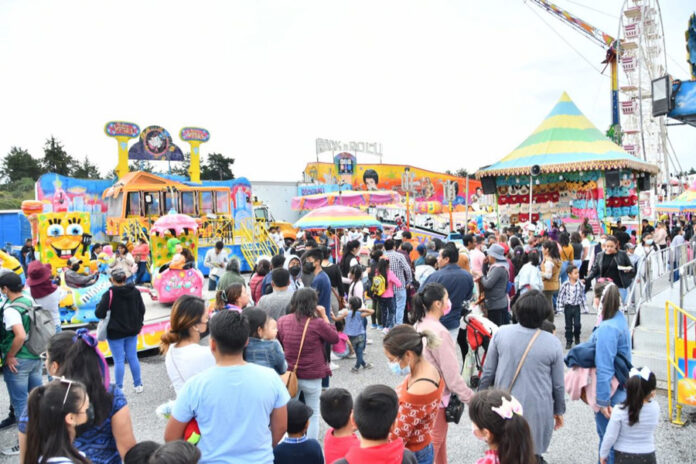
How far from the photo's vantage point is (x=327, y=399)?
2.57 meters

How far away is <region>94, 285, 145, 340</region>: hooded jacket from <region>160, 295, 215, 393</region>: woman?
2472 mm

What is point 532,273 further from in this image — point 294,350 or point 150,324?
point 150,324

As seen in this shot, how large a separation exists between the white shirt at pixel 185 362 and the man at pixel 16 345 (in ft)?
7.16

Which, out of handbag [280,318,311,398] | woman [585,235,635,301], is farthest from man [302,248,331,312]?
woman [585,235,635,301]

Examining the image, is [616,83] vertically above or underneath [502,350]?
above

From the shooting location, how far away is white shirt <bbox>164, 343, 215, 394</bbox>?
299 cm

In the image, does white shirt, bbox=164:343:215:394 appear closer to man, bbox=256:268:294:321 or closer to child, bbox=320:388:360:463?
child, bbox=320:388:360:463

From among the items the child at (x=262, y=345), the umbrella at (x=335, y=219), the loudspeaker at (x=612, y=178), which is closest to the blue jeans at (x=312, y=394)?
the child at (x=262, y=345)

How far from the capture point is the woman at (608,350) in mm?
3385

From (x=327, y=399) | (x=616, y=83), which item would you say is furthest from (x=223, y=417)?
(x=616, y=83)

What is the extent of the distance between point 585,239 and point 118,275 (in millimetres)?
9566

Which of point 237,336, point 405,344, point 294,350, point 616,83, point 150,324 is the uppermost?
point 616,83

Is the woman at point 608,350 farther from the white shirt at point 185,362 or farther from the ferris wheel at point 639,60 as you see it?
the ferris wheel at point 639,60

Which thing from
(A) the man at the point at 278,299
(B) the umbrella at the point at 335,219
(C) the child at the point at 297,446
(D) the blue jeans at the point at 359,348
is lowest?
(D) the blue jeans at the point at 359,348
